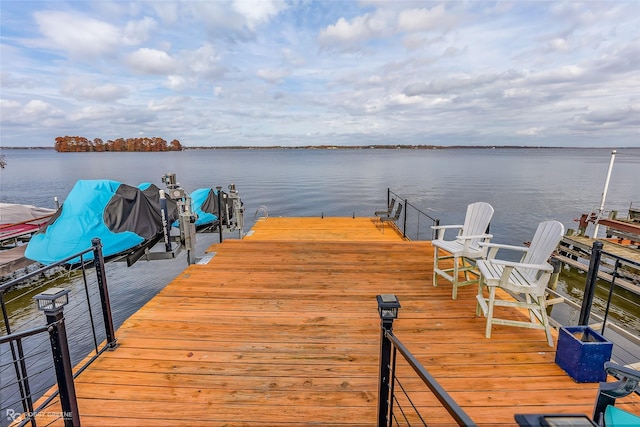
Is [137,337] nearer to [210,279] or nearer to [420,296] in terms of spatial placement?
[210,279]

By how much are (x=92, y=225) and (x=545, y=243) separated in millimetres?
8309

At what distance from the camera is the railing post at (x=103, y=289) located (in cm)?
246

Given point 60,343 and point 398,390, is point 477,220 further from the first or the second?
point 60,343

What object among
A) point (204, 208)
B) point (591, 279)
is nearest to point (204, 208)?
point (204, 208)

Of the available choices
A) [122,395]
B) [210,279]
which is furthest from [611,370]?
[210,279]

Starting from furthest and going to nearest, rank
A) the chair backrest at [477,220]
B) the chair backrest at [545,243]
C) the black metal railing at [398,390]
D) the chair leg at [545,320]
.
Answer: the chair backrest at [477,220] < the chair backrest at [545,243] < the chair leg at [545,320] < the black metal railing at [398,390]

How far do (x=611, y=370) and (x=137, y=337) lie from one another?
342 centimetres

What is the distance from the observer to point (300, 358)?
2537 millimetres

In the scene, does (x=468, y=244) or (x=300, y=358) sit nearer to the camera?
(x=300, y=358)

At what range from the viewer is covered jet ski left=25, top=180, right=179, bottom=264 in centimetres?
671

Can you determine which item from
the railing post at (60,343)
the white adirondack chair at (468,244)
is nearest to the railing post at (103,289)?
the railing post at (60,343)

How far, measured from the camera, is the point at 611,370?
50.1 inches

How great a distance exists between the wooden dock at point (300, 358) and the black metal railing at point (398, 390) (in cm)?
5

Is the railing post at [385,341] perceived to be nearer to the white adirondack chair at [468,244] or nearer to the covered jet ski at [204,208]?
the white adirondack chair at [468,244]
